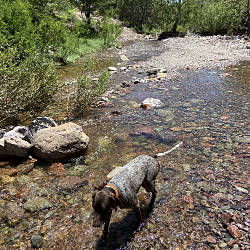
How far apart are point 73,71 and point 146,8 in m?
61.6

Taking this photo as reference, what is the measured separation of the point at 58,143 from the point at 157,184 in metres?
2.96

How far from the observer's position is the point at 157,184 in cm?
484

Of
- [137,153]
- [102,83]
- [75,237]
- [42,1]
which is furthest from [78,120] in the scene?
[42,1]

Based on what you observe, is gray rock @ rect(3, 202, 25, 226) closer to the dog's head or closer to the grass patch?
the dog's head

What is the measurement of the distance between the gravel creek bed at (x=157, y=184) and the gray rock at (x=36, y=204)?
0.02 m

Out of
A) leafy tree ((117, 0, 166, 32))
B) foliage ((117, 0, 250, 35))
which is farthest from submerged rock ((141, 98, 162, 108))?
leafy tree ((117, 0, 166, 32))

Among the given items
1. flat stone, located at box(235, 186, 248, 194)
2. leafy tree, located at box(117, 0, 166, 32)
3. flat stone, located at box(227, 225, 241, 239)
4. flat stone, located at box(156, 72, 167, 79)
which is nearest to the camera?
flat stone, located at box(227, 225, 241, 239)

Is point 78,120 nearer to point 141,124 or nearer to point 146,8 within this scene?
point 141,124

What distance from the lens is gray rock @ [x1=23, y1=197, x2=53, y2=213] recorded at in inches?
170

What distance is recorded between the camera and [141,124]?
8.13m

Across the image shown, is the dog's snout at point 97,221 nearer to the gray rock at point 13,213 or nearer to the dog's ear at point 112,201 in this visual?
the dog's ear at point 112,201

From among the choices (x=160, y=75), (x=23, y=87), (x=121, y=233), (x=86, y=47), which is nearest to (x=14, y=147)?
(x=23, y=87)

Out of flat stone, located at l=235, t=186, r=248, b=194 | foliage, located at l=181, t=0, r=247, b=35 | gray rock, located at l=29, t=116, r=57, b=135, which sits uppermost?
foliage, located at l=181, t=0, r=247, b=35

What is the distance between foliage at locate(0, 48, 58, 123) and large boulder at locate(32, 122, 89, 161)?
62.1 inches
